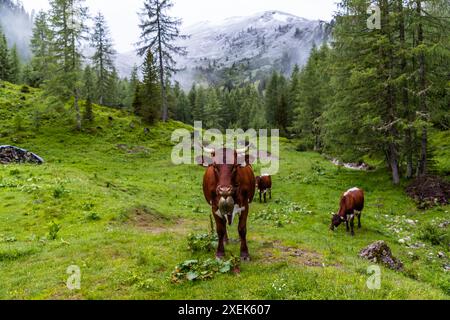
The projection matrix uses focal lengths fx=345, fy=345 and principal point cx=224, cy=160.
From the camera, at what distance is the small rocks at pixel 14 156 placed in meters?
28.2

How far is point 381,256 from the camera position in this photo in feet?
39.9

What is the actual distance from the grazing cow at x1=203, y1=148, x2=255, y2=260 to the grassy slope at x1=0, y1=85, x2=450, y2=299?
1392mm

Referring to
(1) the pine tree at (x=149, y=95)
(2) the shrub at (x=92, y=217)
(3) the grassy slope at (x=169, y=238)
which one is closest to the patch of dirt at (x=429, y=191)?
(3) the grassy slope at (x=169, y=238)

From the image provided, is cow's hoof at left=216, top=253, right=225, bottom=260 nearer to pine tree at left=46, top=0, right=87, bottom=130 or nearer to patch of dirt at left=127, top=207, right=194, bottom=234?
patch of dirt at left=127, top=207, right=194, bottom=234

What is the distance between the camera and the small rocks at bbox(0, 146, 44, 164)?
28241 mm

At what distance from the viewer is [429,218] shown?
19781 millimetres

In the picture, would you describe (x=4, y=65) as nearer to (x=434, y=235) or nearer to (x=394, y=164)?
(x=394, y=164)

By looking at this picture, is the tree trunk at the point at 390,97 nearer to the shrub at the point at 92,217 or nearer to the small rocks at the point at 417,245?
the small rocks at the point at 417,245

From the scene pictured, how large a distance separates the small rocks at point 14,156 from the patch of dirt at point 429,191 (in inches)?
1171

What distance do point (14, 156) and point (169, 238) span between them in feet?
72.3

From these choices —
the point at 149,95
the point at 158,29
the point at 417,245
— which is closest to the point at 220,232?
the point at 417,245

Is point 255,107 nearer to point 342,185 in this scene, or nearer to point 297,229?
point 342,185

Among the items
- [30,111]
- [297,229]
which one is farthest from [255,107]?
[297,229]

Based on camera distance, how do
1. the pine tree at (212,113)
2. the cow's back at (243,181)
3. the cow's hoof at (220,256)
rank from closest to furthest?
the cow's back at (243,181) → the cow's hoof at (220,256) → the pine tree at (212,113)
